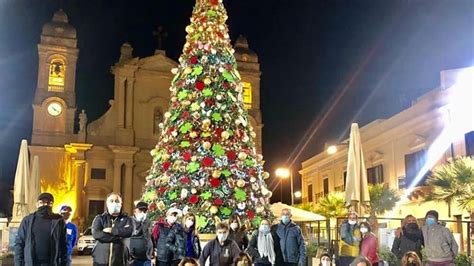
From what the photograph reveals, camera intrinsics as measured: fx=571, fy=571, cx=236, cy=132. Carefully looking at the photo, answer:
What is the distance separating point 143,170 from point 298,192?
15.7m

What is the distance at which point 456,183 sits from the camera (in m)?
16.1

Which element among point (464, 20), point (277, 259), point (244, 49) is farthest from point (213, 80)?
point (244, 49)

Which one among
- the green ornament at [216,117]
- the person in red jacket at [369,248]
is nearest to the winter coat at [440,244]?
the person in red jacket at [369,248]

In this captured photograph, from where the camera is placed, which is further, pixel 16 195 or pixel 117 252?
pixel 16 195

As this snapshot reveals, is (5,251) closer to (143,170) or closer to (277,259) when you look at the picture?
(277,259)

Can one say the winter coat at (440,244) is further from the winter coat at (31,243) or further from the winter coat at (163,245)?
the winter coat at (31,243)

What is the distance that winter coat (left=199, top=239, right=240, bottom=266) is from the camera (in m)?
7.89

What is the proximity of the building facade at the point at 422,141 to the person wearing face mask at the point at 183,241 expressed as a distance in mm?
13631

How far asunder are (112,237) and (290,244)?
3.91 m

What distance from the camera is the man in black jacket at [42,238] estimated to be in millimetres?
6730

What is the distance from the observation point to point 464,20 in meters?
27.3

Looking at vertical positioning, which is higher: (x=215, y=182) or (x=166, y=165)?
(x=166, y=165)

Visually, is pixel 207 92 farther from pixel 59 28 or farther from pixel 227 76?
pixel 59 28

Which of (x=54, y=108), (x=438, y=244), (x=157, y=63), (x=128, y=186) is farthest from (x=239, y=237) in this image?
(x=157, y=63)
